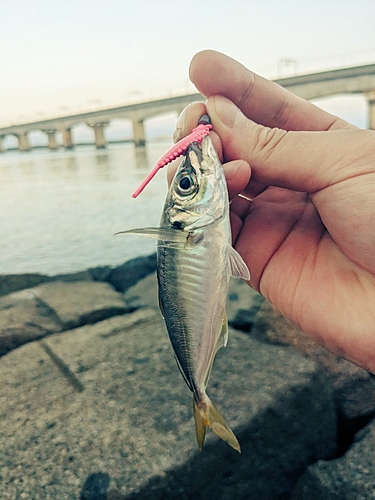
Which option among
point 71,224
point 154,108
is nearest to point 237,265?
point 71,224

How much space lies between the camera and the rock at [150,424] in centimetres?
258

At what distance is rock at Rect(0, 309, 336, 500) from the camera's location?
8.47ft

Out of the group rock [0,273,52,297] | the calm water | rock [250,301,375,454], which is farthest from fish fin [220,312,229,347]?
the calm water

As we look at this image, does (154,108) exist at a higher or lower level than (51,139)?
higher

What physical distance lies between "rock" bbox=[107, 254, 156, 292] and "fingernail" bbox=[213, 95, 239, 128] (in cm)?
467

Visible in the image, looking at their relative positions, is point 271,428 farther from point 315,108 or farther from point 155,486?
point 315,108

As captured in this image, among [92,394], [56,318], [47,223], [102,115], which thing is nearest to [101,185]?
[47,223]

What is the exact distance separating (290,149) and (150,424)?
2057mm

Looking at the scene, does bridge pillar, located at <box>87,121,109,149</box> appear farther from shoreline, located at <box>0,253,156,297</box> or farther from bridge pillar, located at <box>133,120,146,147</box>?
shoreline, located at <box>0,253,156,297</box>

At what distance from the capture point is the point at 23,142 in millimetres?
75000

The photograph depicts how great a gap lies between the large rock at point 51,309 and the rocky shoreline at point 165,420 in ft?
0.20

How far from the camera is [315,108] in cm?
314

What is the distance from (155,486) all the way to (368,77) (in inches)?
1724

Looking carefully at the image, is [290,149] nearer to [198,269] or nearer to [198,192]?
[198,192]
